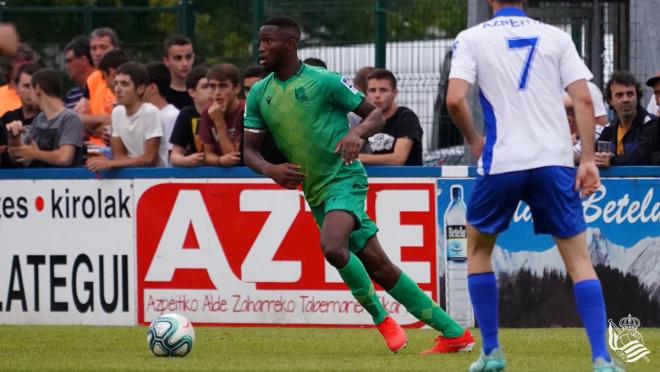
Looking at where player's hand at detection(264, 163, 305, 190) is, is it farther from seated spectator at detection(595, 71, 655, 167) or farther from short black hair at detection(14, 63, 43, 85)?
short black hair at detection(14, 63, 43, 85)

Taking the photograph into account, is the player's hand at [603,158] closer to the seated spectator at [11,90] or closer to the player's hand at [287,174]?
the player's hand at [287,174]

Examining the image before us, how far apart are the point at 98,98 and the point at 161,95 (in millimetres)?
940

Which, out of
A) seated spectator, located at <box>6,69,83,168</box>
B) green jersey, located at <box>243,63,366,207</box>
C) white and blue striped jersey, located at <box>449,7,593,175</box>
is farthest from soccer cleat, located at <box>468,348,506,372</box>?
seated spectator, located at <box>6,69,83,168</box>

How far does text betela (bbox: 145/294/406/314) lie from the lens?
41.0 ft

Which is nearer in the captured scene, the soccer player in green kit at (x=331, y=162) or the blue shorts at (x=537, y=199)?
the blue shorts at (x=537, y=199)

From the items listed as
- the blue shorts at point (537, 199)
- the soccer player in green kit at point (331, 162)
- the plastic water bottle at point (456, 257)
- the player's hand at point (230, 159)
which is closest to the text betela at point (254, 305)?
the plastic water bottle at point (456, 257)

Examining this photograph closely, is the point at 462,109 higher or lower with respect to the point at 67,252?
higher

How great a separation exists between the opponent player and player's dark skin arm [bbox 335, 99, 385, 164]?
1.43 meters

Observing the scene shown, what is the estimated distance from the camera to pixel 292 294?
1266 centimetres

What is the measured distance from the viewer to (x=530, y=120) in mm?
7961

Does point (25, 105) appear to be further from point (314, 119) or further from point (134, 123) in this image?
point (314, 119)

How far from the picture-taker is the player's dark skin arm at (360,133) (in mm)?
9398

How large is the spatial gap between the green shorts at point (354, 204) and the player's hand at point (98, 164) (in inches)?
138

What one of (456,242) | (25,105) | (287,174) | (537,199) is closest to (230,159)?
(456,242)
